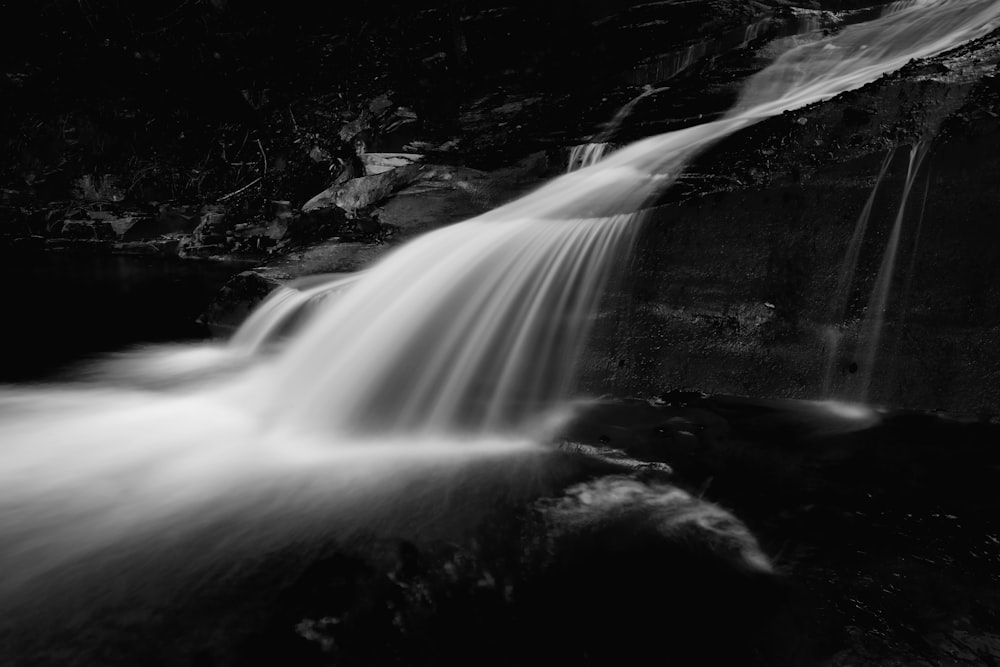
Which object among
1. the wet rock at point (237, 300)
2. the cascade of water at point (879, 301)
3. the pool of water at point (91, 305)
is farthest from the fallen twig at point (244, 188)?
the cascade of water at point (879, 301)

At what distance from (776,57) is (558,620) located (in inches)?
370

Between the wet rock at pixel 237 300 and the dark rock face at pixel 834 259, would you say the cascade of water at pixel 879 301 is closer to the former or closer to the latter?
the dark rock face at pixel 834 259

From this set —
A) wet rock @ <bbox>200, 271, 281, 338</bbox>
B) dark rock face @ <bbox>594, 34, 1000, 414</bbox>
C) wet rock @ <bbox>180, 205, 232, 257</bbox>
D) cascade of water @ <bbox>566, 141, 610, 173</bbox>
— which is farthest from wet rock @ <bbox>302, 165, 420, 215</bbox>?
dark rock face @ <bbox>594, 34, 1000, 414</bbox>

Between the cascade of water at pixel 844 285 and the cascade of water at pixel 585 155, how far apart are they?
3.87 m

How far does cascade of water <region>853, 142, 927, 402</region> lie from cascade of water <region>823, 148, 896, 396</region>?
0.12 m

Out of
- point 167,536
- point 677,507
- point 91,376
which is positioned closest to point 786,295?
point 677,507

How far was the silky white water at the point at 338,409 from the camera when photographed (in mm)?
2842

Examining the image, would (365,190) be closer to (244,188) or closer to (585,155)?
(585,155)

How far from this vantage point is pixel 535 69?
44.8ft

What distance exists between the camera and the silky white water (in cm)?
284

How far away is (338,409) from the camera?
4.25m

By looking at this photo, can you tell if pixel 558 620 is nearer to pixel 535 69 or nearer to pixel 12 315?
pixel 12 315

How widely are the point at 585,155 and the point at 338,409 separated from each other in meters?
4.71

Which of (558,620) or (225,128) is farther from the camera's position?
(225,128)
